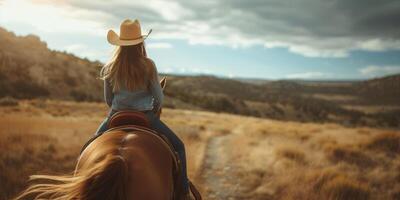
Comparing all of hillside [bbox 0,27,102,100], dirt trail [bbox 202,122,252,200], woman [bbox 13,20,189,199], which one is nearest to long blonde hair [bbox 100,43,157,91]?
woman [bbox 13,20,189,199]

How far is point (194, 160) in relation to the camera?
1068 centimetres

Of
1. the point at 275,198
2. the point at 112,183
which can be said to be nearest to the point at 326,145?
the point at 275,198

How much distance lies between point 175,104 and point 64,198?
4426cm

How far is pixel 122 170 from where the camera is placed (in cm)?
305

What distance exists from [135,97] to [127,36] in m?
0.70

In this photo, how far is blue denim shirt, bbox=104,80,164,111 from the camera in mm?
4297

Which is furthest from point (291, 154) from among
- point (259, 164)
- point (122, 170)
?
point (122, 170)

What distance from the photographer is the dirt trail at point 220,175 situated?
26.3 feet

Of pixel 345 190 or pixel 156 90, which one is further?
pixel 345 190

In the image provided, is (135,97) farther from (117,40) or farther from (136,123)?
(117,40)

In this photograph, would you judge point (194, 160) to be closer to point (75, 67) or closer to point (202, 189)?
point (202, 189)

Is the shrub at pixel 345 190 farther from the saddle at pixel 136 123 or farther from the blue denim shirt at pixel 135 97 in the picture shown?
the blue denim shirt at pixel 135 97

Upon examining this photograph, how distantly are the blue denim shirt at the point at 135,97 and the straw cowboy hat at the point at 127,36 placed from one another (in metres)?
0.50

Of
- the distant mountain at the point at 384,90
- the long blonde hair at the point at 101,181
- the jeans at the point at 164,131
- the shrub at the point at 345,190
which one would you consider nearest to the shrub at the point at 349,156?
the shrub at the point at 345,190
